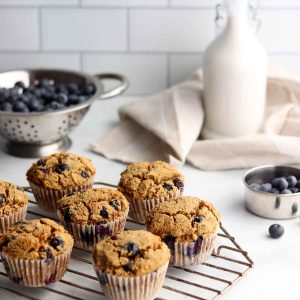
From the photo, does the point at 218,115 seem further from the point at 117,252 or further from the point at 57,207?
the point at 117,252

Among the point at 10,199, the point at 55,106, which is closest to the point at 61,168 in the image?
the point at 10,199

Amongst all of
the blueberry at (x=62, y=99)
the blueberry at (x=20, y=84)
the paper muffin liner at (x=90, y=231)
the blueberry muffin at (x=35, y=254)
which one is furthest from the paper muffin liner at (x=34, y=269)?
the blueberry at (x=20, y=84)

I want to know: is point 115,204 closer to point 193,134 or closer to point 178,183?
point 178,183

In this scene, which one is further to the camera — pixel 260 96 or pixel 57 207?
pixel 260 96

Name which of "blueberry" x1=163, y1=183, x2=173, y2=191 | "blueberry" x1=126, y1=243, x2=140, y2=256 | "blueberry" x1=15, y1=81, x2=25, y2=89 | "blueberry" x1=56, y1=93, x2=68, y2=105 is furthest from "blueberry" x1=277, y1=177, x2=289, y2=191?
"blueberry" x1=15, y1=81, x2=25, y2=89

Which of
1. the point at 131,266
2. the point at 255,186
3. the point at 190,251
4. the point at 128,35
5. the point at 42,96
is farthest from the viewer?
the point at 128,35

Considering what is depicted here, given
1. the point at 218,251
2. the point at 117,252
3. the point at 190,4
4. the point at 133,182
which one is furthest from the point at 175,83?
the point at 117,252
